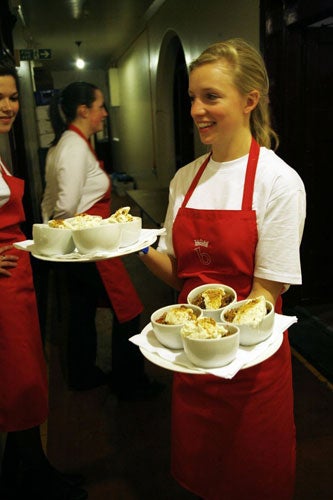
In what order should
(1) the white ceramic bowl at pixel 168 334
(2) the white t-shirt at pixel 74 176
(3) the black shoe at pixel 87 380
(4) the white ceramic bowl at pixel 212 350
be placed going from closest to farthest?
(4) the white ceramic bowl at pixel 212 350, (1) the white ceramic bowl at pixel 168 334, (2) the white t-shirt at pixel 74 176, (3) the black shoe at pixel 87 380

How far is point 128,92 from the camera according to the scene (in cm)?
1019

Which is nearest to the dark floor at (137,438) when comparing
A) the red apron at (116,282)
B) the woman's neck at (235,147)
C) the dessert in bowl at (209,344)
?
the red apron at (116,282)

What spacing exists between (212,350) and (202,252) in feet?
1.50

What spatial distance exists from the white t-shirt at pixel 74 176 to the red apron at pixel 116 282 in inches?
1.5

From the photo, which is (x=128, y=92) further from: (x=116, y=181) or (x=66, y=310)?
(x=66, y=310)

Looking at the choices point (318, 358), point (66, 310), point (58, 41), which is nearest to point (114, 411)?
point (318, 358)

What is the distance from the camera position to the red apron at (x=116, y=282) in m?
2.39

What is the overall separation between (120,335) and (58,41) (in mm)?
7939

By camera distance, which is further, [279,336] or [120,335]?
[120,335]

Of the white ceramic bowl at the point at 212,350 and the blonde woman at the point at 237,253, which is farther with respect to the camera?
the blonde woman at the point at 237,253

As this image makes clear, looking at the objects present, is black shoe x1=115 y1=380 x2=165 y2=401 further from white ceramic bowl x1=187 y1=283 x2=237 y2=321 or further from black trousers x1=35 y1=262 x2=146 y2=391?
white ceramic bowl x1=187 y1=283 x2=237 y2=321

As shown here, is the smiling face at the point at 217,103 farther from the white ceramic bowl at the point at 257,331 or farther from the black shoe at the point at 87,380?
the black shoe at the point at 87,380

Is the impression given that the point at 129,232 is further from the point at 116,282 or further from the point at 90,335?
the point at 90,335

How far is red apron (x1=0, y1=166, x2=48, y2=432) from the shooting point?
5.19ft
